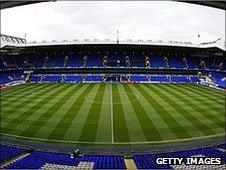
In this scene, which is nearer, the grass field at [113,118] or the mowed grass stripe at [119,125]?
the mowed grass stripe at [119,125]

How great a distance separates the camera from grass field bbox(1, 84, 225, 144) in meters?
21.8

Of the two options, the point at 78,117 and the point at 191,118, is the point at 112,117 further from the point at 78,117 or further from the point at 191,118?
the point at 191,118

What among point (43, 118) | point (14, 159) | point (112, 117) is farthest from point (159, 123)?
point (14, 159)

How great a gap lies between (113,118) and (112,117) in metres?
0.39

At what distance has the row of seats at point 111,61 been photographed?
202 feet

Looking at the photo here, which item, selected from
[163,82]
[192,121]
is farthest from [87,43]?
[192,121]

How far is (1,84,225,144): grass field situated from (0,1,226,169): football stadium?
0.07 meters

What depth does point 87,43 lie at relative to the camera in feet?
201

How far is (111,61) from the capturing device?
63062 mm

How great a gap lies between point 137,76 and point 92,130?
3693 cm

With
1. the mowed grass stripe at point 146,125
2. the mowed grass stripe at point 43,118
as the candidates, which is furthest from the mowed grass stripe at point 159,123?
the mowed grass stripe at point 43,118

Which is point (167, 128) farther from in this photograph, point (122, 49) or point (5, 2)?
point (122, 49)
